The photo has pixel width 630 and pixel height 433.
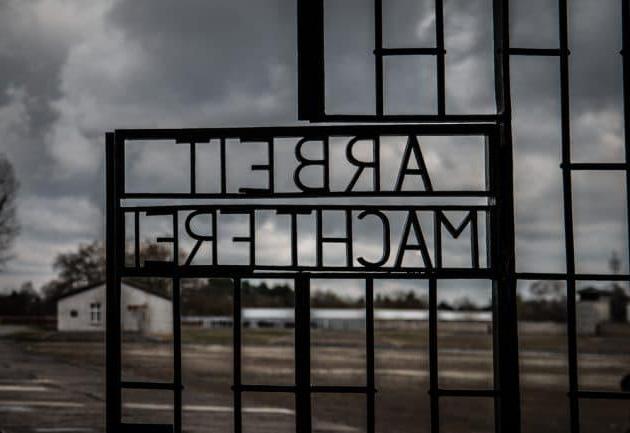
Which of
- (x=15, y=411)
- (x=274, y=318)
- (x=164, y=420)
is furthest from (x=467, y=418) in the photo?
(x=274, y=318)

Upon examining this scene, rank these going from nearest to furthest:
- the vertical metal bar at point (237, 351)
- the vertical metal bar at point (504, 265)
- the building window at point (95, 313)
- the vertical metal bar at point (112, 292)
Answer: the vertical metal bar at point (504, 265) < the vertical metal bar at point (237, 351) < the vertical metal bar at point (112, 292) < the building window at point (95, 313)

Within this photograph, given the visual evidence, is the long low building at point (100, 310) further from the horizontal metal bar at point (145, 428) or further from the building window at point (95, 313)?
the horizontal metal bar at point (145, 428)

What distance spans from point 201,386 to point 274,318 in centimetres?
1926

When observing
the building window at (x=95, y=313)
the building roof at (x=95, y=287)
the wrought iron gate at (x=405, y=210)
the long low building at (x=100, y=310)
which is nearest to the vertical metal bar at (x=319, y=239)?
the wrought iron gate at (x=405, y=210)

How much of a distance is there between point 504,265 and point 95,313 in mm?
28405

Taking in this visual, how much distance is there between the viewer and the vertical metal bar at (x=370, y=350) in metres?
3.59

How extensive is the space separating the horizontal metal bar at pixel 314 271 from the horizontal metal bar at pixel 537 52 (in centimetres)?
106

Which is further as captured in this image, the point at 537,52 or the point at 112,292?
the point at 112,292

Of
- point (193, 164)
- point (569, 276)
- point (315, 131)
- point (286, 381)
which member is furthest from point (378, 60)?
point (286, 381)

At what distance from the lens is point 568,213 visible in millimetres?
3689

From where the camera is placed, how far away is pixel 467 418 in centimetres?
1364

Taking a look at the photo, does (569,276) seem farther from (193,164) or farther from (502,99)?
(193,164)

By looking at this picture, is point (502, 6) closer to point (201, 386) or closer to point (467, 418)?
point (467, 418)

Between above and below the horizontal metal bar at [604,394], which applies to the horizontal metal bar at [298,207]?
above
